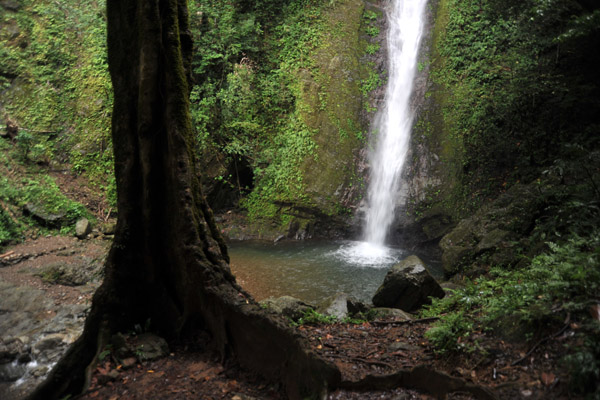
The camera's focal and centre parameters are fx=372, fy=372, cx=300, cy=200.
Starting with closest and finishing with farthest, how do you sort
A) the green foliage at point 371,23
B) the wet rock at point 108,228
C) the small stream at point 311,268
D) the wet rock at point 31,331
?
1. the wet rock at point 31,331
2. the small stream at point 311,268
3. the wet rock at point 108,228
4. the green foliage at point 371,23

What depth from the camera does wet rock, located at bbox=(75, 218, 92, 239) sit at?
9.55 m

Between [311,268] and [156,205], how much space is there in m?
5.53

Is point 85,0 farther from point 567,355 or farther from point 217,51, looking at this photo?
point 567,355

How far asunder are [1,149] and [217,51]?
7.31 meters

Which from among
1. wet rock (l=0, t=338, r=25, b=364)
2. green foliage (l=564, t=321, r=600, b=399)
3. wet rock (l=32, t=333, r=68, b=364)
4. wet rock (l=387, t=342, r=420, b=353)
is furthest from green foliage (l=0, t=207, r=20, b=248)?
green foliage (l=564, t=321, r=600, b=399)

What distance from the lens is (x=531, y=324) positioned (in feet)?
9.65

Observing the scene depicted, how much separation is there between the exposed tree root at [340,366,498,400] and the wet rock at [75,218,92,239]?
8.85 meters

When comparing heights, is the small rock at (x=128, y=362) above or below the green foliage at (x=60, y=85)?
below

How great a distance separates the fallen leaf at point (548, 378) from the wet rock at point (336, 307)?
3261 millimetres

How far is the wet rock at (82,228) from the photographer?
9547mm

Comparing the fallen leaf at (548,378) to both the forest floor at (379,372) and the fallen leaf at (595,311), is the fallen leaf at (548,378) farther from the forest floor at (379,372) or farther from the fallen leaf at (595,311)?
the fallen leaf at (595,311)

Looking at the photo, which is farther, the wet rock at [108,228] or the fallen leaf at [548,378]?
the wet rock at [108,228]

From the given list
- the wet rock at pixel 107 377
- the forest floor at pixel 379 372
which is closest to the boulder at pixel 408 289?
the forest floor at pixel 379 372

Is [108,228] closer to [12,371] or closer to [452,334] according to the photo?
[12,371]
